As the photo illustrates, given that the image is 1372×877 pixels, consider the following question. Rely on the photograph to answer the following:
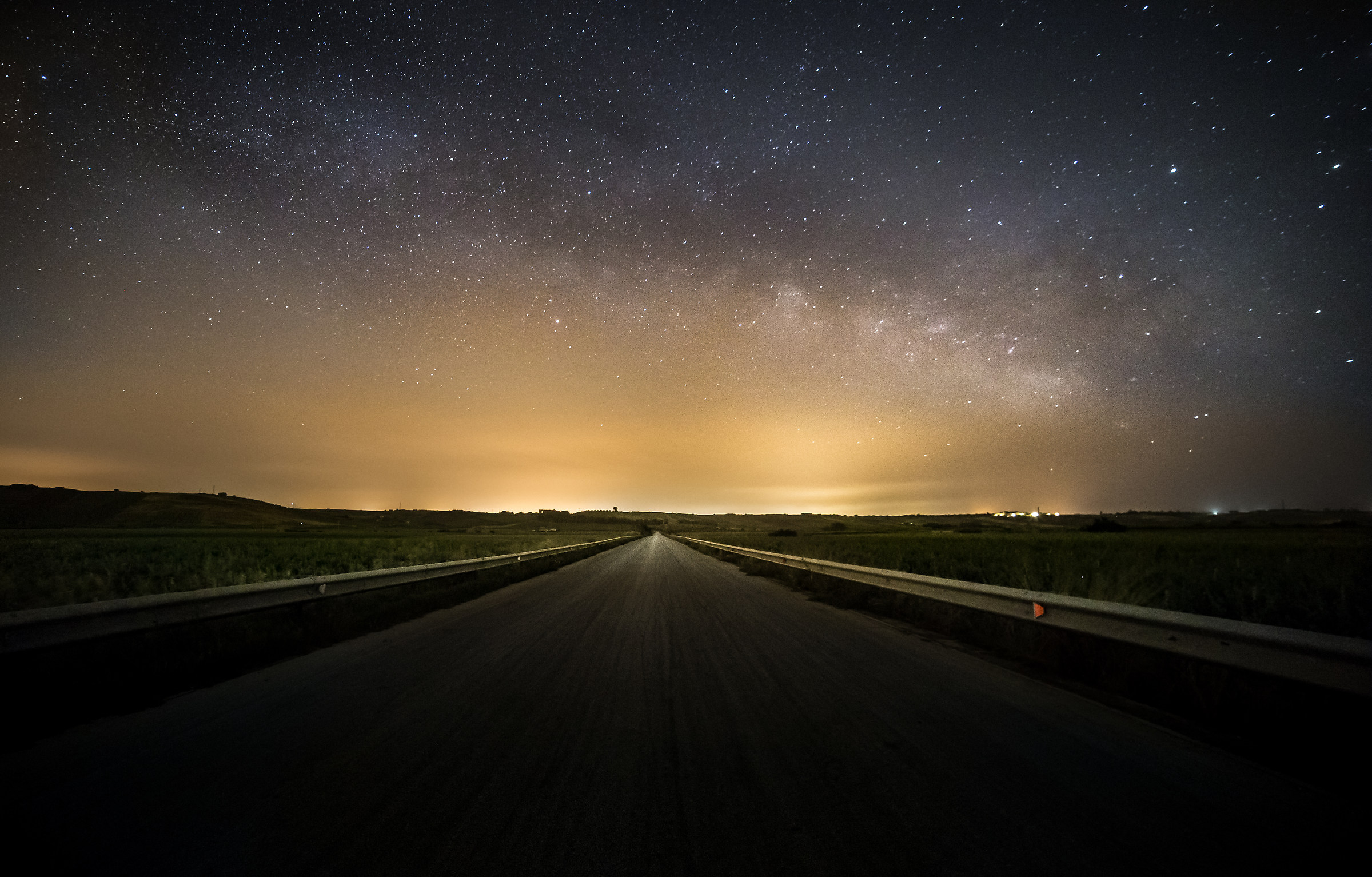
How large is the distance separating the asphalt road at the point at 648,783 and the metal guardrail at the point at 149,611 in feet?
3.19

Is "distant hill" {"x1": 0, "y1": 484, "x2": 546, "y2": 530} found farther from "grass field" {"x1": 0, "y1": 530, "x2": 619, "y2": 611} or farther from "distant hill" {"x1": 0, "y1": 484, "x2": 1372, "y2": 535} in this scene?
"grass field" {"x1": 0, "y1": 530, "x2": 619, "y2": 611}

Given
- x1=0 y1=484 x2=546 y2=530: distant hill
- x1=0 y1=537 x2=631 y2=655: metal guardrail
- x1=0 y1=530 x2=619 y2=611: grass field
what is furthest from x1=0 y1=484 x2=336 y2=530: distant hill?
x1=0 y1=537 x2=631 y2=655: metal guardrail

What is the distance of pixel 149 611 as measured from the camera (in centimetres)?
480

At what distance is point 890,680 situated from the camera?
4.51 m

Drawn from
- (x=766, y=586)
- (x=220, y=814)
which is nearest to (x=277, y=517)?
(x=766, y=586)

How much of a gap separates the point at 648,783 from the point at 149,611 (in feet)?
16.2

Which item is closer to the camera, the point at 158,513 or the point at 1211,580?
the point at 1211,580

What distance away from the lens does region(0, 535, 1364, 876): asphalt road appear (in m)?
2.00

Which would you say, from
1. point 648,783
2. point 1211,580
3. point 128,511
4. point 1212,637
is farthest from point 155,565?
point 128,511

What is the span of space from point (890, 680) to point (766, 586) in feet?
28.2

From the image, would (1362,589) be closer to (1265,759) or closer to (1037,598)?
(1037,598)

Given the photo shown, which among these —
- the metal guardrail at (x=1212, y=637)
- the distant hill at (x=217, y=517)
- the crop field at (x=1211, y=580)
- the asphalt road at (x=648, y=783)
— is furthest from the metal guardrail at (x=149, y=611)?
the distant hill at (x=217, y=517)

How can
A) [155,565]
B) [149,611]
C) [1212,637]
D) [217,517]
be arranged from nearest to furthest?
[1212,637], [149,611], [155,565], [217,517]

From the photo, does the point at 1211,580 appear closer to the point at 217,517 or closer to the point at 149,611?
the point at 149,611
